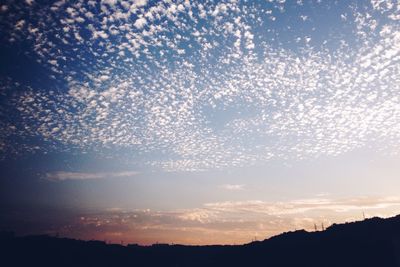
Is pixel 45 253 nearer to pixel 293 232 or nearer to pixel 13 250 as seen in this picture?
pixel 13 250

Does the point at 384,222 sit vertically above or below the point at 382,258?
above

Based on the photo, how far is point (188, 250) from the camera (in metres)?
78.0

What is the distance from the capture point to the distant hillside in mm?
39125

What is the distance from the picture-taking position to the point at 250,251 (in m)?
58.5

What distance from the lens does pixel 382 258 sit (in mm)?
37375

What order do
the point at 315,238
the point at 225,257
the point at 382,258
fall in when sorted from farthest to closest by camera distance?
the point at 225,257
the point at 315,238
the point at 382,258

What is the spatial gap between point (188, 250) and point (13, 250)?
4205 cm

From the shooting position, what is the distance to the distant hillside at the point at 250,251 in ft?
128

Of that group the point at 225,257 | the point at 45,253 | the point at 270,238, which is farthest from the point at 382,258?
the point at 45,253

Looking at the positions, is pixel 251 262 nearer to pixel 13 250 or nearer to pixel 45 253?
pixel 45 253

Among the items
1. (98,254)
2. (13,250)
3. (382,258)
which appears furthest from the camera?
(98,254)

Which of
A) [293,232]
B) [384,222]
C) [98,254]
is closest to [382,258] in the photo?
[384,222]

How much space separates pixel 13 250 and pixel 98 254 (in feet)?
63.5

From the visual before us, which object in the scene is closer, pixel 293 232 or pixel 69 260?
pixel 293 232
